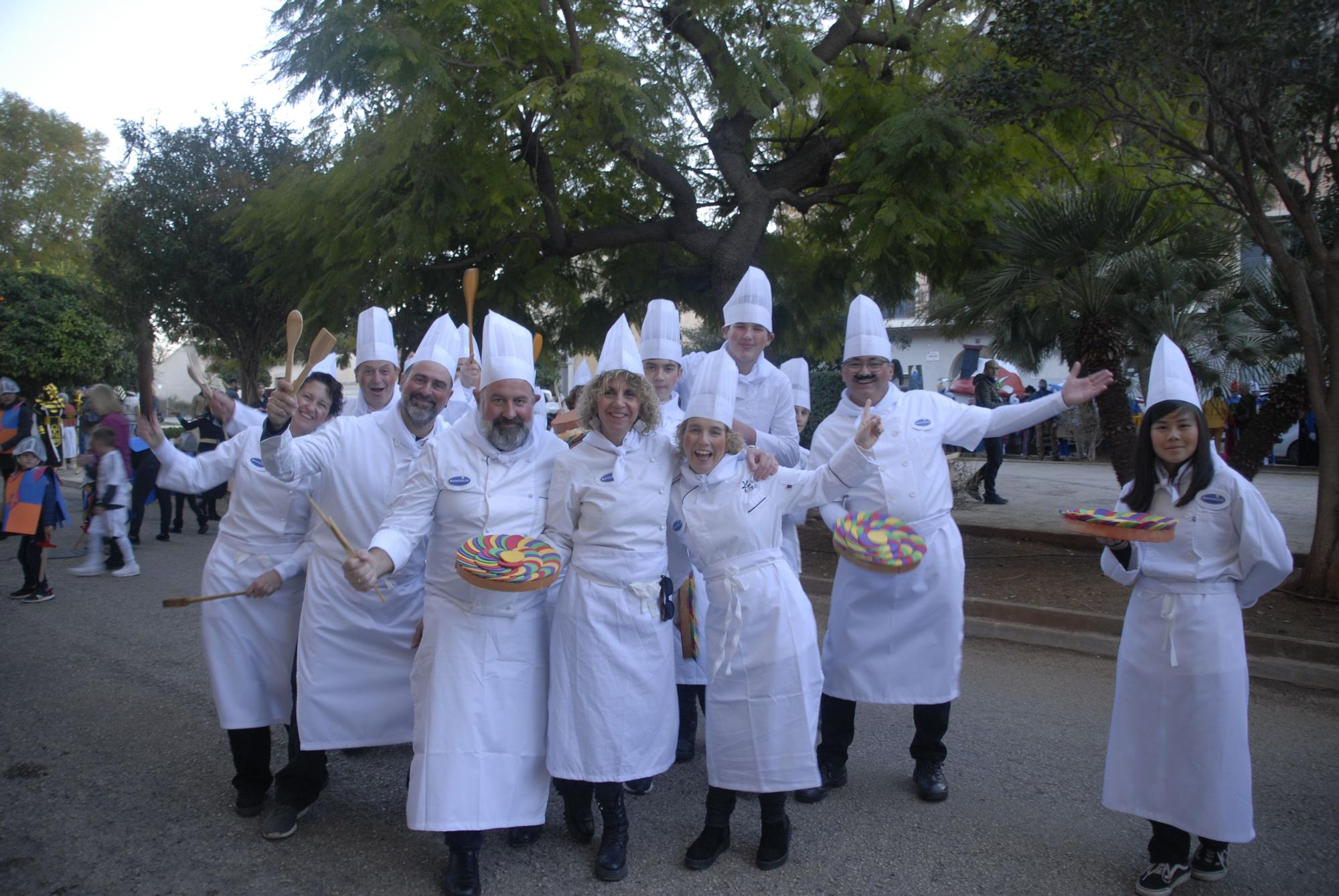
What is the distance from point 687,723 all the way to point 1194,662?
2.38m

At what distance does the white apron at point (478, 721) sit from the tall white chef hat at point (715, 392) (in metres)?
1.00

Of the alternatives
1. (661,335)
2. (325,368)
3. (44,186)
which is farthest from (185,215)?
(44,186)

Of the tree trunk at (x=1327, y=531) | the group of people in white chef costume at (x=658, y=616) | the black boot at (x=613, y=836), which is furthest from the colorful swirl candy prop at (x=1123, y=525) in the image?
the tree trunk at (x=1327, y=531)

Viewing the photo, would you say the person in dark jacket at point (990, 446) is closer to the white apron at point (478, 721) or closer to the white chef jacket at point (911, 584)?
the white chef jacket at point (911, 584)

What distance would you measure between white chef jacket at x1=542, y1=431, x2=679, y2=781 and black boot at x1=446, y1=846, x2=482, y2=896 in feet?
1.37

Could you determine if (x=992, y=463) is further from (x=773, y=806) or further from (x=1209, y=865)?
(x=773, y=806)

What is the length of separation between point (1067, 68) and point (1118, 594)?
4118 mm

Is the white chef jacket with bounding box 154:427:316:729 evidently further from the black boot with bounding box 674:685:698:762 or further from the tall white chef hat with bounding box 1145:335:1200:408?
the tall white chef hat with bounding box 1145:335:1200:408

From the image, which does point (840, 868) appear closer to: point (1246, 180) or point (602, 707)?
point (602, 707)

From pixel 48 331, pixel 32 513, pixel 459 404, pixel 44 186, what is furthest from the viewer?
pixel 44 186

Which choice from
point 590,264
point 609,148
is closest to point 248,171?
point 590,264

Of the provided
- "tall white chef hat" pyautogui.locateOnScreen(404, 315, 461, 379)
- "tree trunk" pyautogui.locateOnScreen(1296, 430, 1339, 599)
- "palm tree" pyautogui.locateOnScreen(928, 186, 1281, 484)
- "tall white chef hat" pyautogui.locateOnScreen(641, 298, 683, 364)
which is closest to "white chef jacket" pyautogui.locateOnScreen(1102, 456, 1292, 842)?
"tall white chef hat" pyautogui.locateOnScreen(641, 298, 683, 364)

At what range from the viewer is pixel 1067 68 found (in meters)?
7.34

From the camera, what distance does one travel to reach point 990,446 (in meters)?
12.7
